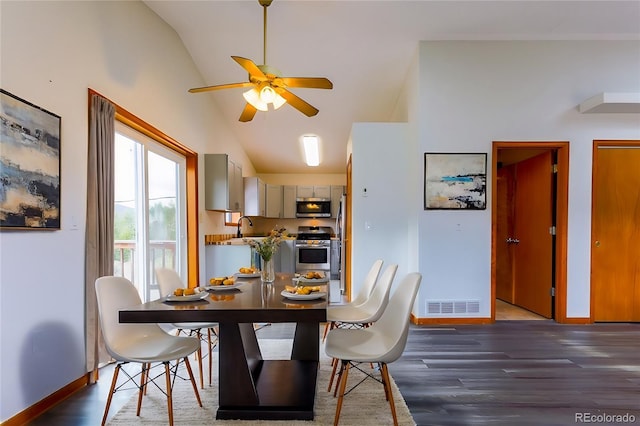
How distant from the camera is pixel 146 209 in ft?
12.0

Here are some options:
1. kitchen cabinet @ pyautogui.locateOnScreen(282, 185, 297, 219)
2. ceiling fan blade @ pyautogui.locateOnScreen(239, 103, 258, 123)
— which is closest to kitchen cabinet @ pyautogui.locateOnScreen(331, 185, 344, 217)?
kitchen cabinet @ pyautogui.locateOnScreen(282, 185, 297, 219)

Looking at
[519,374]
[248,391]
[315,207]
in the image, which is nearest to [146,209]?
[248,391]

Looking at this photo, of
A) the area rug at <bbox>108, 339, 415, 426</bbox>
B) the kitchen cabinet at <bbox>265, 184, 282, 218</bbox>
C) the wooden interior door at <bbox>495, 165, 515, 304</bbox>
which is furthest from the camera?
the kitchen cabinet at <bbox>265, 184, 282, 218</bbox>

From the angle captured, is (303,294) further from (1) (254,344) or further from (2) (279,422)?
(1) (254,344)

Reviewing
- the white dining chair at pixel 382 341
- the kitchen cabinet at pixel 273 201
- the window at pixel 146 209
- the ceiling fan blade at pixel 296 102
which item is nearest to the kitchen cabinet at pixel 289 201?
the kitchen cabinet at pixel 273 201

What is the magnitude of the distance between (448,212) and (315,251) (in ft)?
11.4

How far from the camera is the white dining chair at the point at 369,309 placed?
8.21ft

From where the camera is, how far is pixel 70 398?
228 centimetres

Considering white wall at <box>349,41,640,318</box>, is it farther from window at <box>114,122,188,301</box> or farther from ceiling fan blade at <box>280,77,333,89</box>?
window at <box>114,122,188,301</box>

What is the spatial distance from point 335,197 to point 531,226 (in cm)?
423

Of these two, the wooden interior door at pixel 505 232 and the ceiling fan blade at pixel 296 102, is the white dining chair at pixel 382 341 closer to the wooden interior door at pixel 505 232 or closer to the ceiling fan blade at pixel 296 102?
the ceiling fan blade at pixel 296 102

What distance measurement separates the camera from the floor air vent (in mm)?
3926

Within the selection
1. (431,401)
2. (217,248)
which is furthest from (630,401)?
(217,248)

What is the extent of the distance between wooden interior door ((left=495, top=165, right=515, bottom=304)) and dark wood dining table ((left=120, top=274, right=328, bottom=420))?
3.59m
